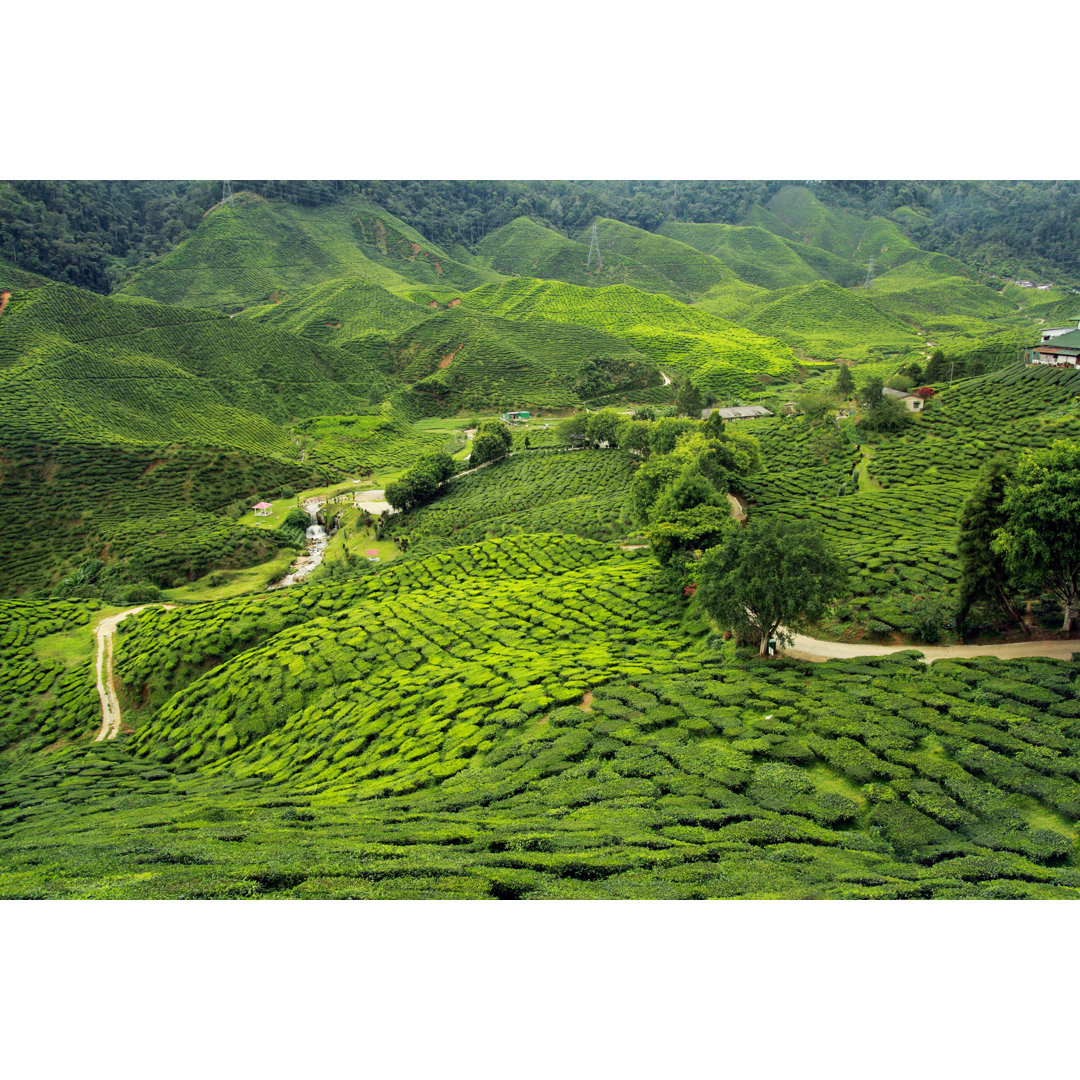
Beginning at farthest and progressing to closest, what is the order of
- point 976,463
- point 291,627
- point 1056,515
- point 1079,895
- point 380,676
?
point 976,463 < point 291,627 < point 380,676 < point 1056,515 < point 1079,895

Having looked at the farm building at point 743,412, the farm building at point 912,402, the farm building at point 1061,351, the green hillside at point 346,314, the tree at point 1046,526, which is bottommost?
the tree at point 1046,526

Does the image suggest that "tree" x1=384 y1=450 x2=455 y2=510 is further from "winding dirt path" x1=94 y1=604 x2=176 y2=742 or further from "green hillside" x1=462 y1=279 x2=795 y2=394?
"green hillside" x1=462 y1=279 x2=795 y2=394

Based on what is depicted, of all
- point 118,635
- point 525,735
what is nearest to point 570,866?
point 525,735

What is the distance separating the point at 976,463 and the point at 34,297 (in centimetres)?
10626

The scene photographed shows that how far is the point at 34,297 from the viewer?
83.8 m

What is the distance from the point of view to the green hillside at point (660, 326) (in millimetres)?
96812

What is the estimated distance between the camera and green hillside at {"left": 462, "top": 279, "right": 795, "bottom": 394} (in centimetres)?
9681

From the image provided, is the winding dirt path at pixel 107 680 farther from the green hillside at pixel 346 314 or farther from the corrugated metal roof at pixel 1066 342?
the green hillside at pixel 346 314

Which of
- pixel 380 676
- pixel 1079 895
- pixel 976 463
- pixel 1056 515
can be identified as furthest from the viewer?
pixel 976 463

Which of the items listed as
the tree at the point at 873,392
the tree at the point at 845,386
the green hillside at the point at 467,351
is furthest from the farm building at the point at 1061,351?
the green hillside at the point at 467,351

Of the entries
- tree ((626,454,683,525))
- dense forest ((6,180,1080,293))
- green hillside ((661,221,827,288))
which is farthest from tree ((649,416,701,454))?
dense forest ((6,180,1080,293))

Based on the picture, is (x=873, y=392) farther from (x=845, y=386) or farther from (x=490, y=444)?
(x=490, y=444)

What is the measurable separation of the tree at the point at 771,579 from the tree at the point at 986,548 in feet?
12.8

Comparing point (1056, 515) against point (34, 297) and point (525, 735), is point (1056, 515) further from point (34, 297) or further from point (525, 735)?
point (34, 297)
